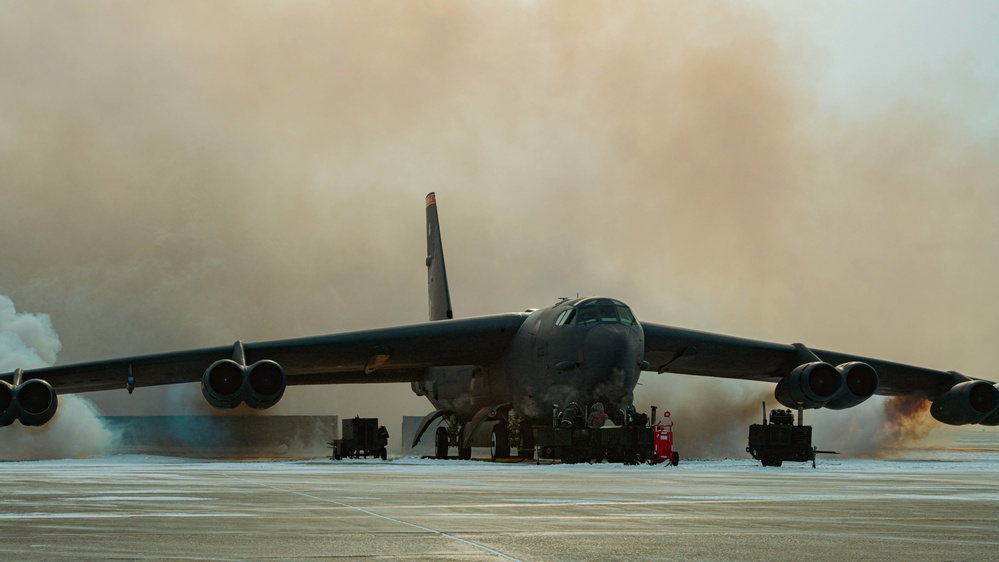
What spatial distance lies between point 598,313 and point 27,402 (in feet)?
51.3

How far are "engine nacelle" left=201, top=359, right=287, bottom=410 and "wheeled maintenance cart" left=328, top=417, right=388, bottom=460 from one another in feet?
23.2

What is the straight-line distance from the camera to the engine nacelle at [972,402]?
36156mm

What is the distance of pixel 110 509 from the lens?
442 inches

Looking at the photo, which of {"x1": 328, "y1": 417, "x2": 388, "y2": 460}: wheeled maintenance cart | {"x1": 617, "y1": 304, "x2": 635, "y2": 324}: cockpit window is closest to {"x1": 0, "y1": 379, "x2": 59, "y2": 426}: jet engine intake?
{"x1": 328, "y1": 417, "x2": 388, "y2": 460}: wheeled maintenance cart

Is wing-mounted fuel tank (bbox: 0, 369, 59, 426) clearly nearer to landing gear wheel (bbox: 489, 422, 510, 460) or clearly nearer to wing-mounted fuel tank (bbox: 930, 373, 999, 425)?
landing gear wheel (bbox: 489, 422, 510, 460)

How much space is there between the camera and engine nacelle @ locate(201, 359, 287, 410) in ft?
99.9

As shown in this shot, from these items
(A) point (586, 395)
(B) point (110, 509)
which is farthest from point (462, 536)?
(A) point (586, 395)

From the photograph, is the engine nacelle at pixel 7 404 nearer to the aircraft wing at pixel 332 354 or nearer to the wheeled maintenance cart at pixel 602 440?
the aircraft wing at pixel 332 354

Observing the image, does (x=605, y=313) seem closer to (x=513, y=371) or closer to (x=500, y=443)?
(x=513, y=371)

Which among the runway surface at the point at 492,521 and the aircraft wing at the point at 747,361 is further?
the aircraft wing at the point at 747,361

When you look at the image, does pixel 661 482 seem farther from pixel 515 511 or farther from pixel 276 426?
pixel 276 426

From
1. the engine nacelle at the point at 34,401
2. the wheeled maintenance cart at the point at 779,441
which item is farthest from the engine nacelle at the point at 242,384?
the wheeled maintenance cart at the point at 779,441

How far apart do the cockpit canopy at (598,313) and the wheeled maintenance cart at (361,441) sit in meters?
9.58

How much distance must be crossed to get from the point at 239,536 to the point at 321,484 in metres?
8.55
